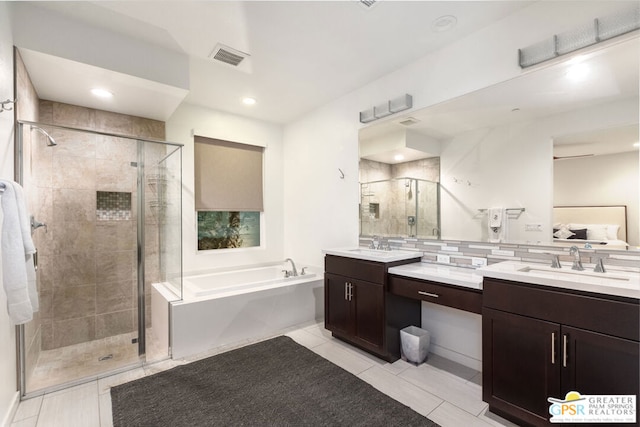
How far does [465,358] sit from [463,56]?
2.44m

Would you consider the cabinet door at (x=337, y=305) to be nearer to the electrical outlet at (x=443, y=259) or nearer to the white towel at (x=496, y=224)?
the electrical outlet at (x=443, y=259)

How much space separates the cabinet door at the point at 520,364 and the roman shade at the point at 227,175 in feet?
10.6

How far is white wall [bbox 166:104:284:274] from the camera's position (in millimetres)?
3662

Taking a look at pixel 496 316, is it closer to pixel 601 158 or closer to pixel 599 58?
pixel 601 158

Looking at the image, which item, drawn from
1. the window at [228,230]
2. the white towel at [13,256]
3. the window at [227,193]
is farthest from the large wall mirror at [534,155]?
the white towel at [13,256]

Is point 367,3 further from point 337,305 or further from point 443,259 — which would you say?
point 337,305

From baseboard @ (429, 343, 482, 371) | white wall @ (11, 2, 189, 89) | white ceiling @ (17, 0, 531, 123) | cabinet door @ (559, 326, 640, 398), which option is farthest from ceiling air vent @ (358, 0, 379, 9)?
baseboard @ (429, 343, 482, 371)

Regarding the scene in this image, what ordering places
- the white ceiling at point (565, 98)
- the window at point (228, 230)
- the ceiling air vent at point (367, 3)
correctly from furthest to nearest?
the window at point (228, 230) → the ceiling air vent at point (367, 3) → the white ceiling at point (565, 98)

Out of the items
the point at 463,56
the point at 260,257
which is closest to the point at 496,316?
the point at 463,56

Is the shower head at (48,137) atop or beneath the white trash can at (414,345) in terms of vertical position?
atop

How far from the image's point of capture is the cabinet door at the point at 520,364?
1561 mm

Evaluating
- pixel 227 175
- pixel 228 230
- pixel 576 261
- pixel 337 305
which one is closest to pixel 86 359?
pixel 228 230

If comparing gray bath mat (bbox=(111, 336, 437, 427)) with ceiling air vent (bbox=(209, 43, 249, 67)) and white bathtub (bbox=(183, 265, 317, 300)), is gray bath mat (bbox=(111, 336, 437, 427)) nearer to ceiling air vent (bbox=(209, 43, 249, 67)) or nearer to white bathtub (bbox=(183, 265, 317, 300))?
white bathtub (bbox=(183, 265, 317, 300))

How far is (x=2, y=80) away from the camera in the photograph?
5.73ft
